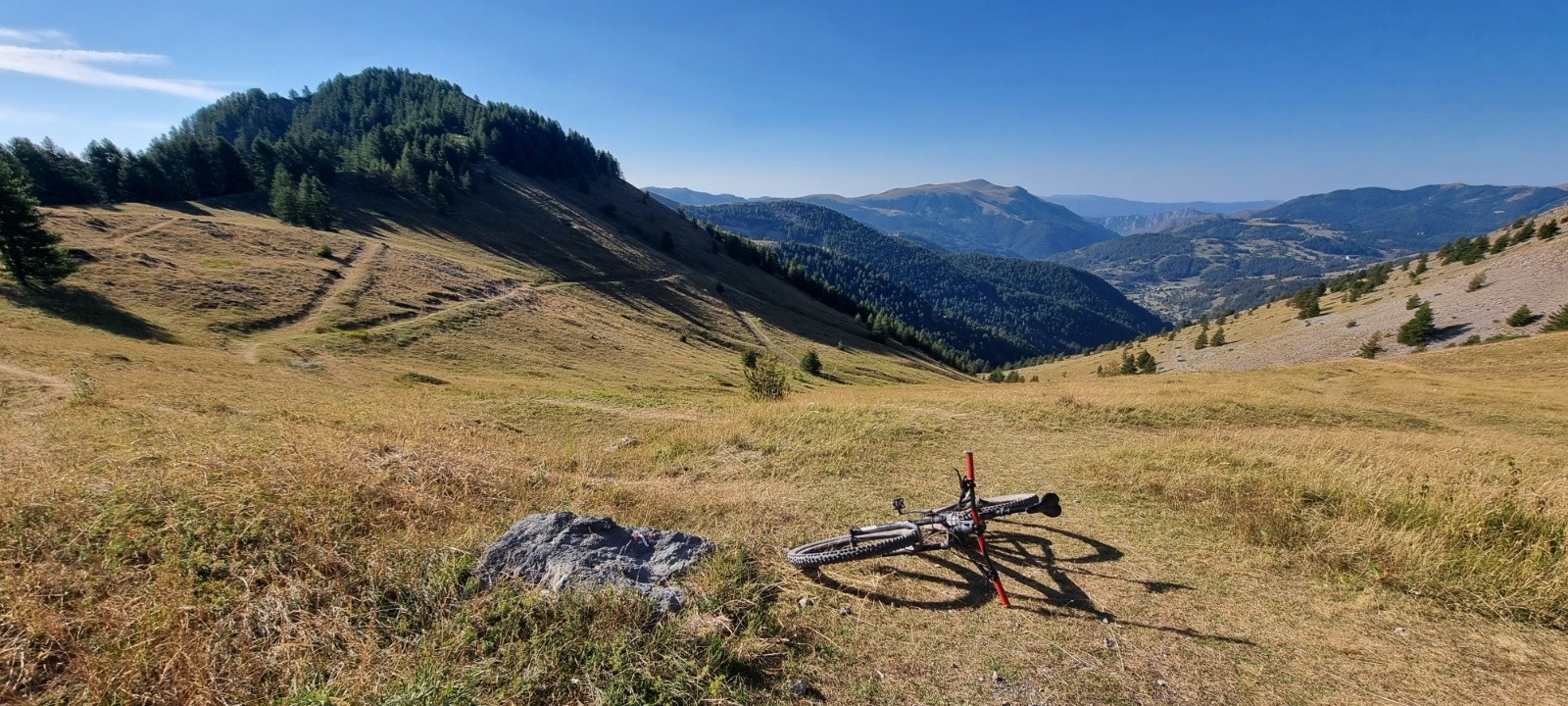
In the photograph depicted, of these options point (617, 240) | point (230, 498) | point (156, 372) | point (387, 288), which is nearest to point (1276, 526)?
point (230, 498)

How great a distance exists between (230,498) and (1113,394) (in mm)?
22978

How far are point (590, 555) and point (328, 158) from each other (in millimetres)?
140978

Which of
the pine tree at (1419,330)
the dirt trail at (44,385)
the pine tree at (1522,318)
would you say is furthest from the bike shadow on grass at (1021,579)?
the pine tree at (1522,318)

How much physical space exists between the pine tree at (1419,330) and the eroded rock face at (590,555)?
90657mm

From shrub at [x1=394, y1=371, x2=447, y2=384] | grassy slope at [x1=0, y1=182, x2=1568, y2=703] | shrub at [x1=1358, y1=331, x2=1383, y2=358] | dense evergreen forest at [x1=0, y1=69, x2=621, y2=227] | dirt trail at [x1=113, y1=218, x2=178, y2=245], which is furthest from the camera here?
dense evergreen forest at [x1=0, y1=69, x2=621, y2=227]

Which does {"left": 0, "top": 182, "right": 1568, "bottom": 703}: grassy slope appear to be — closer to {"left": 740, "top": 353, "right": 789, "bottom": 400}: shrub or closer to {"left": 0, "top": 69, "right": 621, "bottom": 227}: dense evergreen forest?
{"left": 740, "top": 353, "right": 789, "bottom": 400}: shrub

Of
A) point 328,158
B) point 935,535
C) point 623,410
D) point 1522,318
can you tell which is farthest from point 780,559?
point 328,158

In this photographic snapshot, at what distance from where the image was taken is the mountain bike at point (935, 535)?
23.9ft

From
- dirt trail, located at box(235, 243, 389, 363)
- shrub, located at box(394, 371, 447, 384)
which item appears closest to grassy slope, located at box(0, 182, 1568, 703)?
shrub, located at box(394, 371, 447, 384)

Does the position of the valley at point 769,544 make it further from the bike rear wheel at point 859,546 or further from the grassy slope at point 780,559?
the bike rear wheel at point 859,546

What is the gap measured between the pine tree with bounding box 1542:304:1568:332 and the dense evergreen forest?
139020mm

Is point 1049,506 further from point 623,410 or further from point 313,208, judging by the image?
point 313,208

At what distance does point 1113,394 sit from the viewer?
20.0m

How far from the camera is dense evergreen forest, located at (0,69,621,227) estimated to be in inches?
2901
